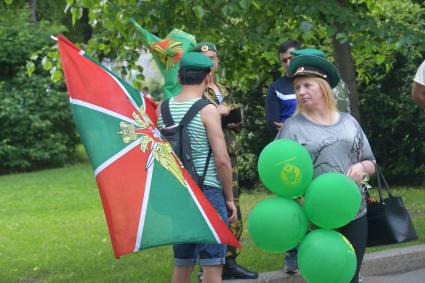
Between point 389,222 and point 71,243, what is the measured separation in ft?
15.7

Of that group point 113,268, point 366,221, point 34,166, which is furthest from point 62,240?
point 34,166

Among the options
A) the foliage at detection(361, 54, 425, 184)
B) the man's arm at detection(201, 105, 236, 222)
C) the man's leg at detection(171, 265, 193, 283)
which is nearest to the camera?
the man's arm at detection(201, 105, 236, 222)

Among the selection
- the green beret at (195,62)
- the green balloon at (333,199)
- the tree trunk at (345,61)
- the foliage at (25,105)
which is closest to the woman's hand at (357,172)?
the green balloon at (333,199)

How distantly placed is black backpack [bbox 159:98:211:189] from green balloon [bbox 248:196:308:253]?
0.63 meters

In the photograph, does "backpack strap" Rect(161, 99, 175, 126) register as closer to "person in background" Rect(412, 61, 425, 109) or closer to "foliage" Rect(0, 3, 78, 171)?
"person in background" Rect(412, 61, 425, 109)

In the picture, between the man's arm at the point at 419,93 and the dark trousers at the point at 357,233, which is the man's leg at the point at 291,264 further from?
the dark trousers at the point at 357,233

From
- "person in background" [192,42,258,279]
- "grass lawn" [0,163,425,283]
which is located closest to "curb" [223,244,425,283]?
"grass lawn" [0,163,425,283]

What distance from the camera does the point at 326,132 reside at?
447cm

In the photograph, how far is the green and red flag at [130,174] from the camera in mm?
4488

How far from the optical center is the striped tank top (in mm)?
4828

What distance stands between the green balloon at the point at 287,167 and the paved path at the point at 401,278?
2.52 meters

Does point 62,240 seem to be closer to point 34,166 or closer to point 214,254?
point 214,254

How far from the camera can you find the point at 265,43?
7926 millimetres

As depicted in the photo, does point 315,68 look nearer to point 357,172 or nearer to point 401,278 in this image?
point 357,172
